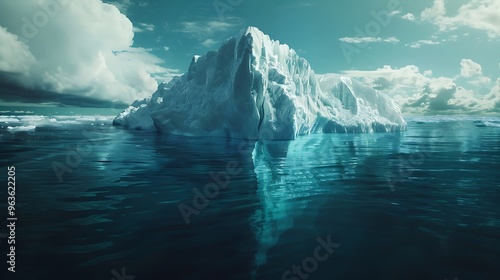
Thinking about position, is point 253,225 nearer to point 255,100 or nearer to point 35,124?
point 255,100

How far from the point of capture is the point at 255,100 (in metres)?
32.9

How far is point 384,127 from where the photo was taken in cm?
5378

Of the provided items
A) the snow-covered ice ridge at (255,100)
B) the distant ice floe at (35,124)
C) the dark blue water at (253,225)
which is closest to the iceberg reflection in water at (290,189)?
the dark blue water at (253,225)

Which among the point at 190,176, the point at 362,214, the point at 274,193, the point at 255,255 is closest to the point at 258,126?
the point at 190,176

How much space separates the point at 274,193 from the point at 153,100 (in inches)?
1849

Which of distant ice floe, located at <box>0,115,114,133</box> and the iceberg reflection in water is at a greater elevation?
distant ice floe, located at <box>0,115,114,133</box>

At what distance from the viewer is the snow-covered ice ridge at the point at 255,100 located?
A: 33750 mm

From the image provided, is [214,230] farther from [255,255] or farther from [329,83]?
[329,83]

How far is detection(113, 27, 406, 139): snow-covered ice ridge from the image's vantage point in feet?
111

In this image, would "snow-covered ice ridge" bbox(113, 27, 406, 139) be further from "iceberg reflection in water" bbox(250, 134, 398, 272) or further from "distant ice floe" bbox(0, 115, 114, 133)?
"distant ice floe" bbox(0, 115, 114, 133)

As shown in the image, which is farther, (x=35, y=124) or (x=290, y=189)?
(x=35, y=124)

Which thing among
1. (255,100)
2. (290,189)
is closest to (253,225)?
(290,189)

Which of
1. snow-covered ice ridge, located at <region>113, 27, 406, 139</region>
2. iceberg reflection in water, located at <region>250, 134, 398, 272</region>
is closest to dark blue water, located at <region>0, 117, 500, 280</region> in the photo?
iceberg reflection in water, located at <region>250, 134, 398, 272</region>

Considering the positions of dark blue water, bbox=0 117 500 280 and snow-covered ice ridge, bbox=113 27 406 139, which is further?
snow-covered ice ridge, bbox=113 27 406 139
